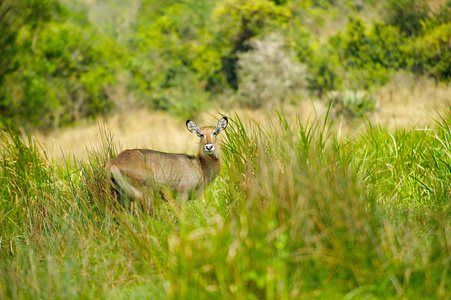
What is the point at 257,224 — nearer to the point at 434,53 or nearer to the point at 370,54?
the point at 434,53

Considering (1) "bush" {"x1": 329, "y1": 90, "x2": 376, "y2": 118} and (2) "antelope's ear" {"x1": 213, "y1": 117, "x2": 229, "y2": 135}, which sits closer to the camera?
(2) "antelope's ear" {"x1": 213, "y1": 117, "x2": 229, "y2": 135}

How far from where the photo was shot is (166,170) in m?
5.67

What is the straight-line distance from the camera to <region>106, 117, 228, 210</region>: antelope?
5.22m

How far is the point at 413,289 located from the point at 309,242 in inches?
29.1

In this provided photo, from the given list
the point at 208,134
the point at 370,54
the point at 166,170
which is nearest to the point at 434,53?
the point at 370,54

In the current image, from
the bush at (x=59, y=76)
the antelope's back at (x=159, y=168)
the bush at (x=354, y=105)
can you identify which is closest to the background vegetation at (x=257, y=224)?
the antelope's back at (x=159, y=168)

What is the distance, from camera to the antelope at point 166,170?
5.22m

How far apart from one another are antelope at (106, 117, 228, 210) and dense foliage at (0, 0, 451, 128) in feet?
34.7

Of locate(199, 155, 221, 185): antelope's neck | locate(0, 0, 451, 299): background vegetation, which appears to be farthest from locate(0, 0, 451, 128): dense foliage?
locate(0, 0, 451, 299): background vegetation

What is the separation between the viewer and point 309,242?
3.54 metres

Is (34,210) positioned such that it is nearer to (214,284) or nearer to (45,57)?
(214,284)

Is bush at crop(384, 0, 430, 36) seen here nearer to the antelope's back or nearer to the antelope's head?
the antelope's head

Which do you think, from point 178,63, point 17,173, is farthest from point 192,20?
point 17,173

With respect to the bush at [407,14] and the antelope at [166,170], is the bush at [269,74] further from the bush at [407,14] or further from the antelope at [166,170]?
the antelope at [166,170]
